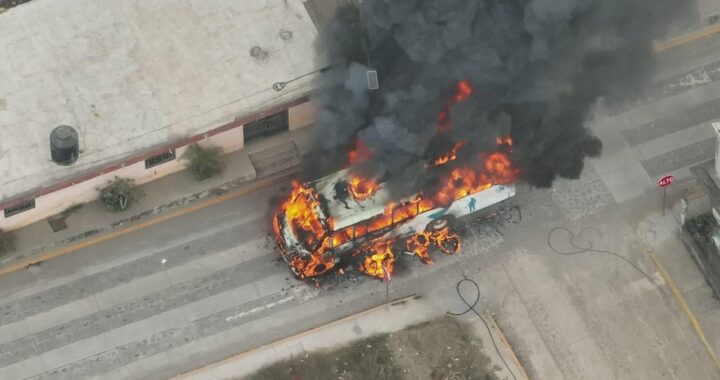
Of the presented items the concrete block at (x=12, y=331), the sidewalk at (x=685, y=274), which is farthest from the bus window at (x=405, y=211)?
the concrete block at (x=12, y=331)

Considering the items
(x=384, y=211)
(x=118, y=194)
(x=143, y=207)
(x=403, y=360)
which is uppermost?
(x=118, y=194)

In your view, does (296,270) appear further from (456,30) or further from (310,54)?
(456,30)

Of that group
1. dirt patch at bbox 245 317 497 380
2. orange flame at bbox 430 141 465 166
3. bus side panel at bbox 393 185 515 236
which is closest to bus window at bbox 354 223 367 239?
bus side panel at bbox 393 185 515 236

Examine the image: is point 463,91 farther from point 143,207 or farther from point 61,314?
point 61,314

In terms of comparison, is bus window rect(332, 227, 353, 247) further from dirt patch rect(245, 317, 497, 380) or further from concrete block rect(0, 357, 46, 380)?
concrete block rect(0, 357, 46, 380)

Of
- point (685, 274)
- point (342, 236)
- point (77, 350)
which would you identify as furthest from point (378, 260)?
point (685, 274)
